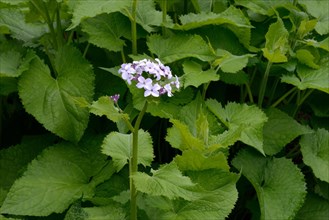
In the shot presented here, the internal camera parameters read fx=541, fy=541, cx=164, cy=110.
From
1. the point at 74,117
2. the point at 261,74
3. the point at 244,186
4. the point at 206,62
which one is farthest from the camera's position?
the point at 261,74

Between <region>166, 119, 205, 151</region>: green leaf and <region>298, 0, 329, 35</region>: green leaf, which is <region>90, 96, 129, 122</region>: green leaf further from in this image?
<region>298, 0, 329, 35</region>: green leaf

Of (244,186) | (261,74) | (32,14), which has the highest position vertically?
(32,14)

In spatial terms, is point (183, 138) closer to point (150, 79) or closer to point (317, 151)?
point (150, 79)

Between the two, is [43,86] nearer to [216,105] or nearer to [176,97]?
[176,97]

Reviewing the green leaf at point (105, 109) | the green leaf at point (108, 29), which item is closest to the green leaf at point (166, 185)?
the green leaf at point (105, 109)

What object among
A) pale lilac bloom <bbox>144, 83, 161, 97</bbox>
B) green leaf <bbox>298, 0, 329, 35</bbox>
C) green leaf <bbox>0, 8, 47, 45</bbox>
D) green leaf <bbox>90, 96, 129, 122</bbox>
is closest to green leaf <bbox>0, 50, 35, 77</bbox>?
green leaf <bbox>0, 8, 47, 45</bbox>

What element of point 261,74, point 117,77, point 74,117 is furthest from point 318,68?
point 74,117

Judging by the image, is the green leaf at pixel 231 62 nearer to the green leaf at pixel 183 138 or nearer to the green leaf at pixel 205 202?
the green leaf at pixel 183 138
